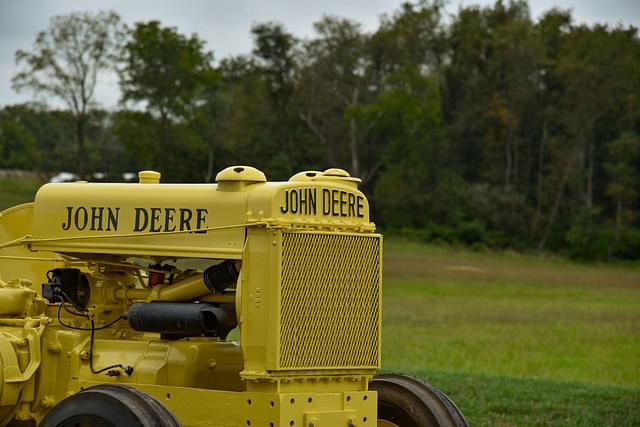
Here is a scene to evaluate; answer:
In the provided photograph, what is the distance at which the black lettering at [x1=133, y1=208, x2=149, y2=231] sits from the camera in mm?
9148

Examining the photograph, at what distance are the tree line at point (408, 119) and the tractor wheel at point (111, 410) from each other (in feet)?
201

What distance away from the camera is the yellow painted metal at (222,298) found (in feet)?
27.8

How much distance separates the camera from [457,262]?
62.2 meters

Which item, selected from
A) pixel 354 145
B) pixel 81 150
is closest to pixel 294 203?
pixel 81 150

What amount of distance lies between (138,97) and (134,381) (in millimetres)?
68150

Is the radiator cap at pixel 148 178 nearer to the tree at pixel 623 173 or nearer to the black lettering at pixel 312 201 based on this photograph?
the black lettering at pixel 312 201

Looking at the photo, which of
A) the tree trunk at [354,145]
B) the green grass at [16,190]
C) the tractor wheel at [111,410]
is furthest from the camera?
the tree trunk at [354,145]

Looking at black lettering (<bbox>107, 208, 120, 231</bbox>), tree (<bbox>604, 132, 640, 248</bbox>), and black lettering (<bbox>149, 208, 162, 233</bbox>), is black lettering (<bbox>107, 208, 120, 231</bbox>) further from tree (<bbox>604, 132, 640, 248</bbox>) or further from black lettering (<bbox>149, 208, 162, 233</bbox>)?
tree (<bbox>604, 132, 640, 248</bbox>)

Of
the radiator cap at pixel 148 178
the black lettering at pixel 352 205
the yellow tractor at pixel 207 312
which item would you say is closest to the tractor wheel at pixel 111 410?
the yellow tractor at pixel 207 312

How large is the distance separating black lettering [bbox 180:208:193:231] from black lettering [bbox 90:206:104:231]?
0.68m

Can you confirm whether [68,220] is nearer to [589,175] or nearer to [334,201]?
[334,201]

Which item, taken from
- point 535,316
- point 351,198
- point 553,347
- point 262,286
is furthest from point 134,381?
point 535,316

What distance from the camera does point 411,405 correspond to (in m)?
9.31

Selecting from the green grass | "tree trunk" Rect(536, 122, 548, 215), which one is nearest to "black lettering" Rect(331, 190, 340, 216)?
the green grass
